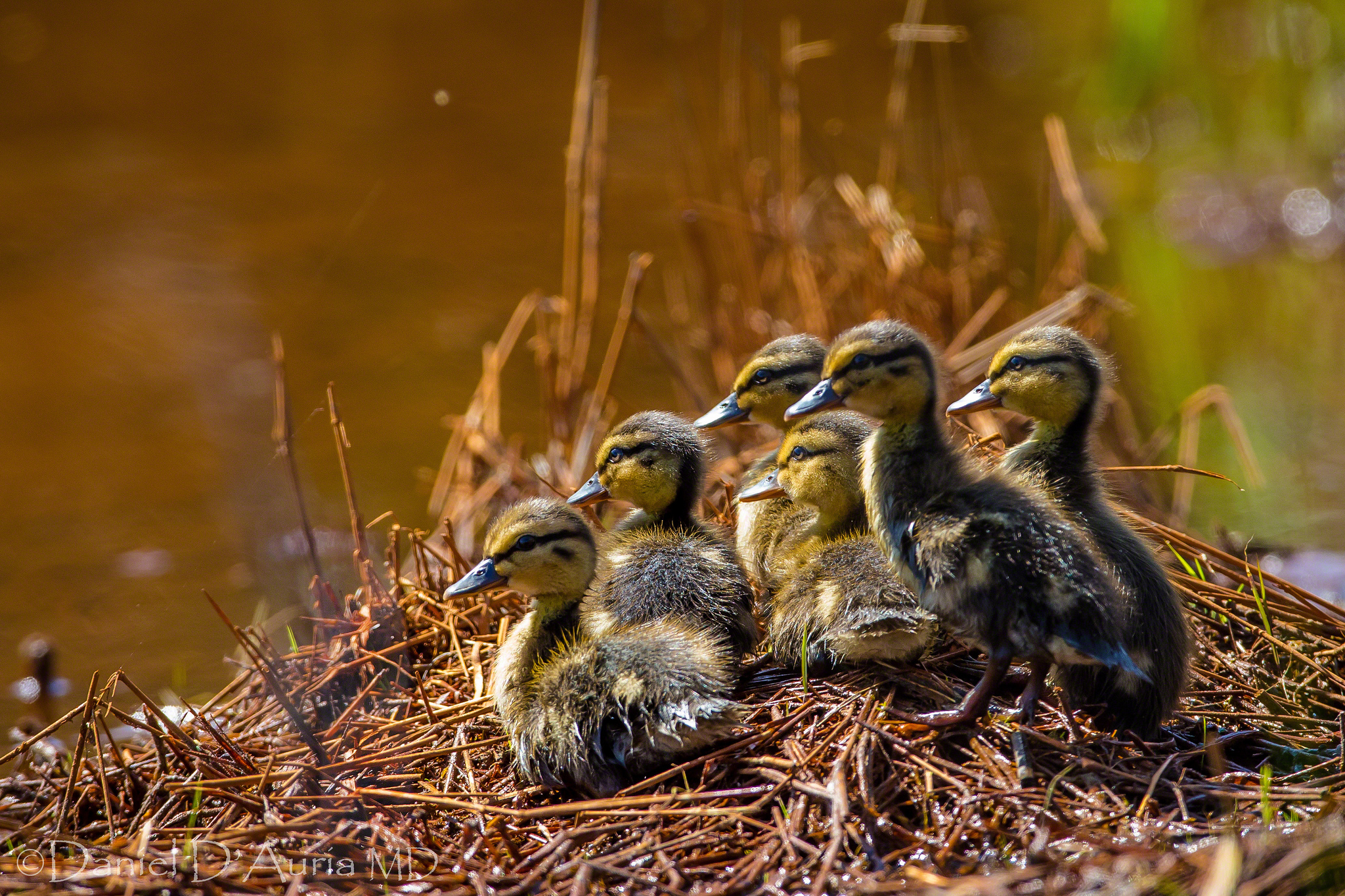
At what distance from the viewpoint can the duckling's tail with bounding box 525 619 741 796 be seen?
3.33m

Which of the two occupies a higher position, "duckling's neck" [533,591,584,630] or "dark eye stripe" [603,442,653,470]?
"dark eye stripe" [603,442,653,470]

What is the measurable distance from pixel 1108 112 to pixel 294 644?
10307mm

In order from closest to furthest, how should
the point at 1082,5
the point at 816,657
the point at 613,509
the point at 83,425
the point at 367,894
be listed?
the point at 367,894
the point at 816,657
the point at 613,509
the point at 83,425
the point at 1082,5

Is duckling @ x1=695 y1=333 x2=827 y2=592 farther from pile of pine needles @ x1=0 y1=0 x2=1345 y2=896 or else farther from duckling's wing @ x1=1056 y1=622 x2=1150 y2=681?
duckling's wing @ x1=1056 y1=622 x2=1150 y2=681

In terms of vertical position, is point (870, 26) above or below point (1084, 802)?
above

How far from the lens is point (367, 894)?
300 centimetres

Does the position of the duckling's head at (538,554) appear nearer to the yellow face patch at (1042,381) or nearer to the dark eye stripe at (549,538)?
the dark eye stripe at (549,538)

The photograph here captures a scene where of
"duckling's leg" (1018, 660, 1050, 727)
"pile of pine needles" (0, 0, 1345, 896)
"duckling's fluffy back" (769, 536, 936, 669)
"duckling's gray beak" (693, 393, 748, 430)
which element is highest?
"duckling's gray beak" (693, 393, 748, 430)

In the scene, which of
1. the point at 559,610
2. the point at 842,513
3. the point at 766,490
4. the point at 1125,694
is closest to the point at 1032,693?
the point at 1125,694

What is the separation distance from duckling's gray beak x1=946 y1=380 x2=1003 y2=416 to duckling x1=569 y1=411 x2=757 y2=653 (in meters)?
0.84

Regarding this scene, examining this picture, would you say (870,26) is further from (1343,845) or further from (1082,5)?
(1343,845)

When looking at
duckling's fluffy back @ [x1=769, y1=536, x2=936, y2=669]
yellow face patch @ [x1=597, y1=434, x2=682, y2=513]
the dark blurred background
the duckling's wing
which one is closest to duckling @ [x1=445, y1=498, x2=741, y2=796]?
duckling's fluffy back @ [x1=769, y1=536, x2=936, y2=669]

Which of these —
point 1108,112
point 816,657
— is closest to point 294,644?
point 816,657

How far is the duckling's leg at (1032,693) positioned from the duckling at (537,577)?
1.27 meters
